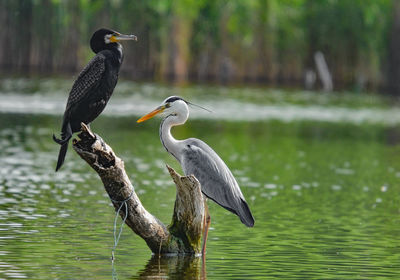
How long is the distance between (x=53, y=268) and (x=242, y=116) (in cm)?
2756

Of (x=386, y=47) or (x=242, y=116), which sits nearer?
(x=242, y=116)

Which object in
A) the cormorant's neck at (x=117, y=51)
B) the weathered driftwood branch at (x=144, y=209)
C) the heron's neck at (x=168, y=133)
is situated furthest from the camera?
the cormorant's neck at (x=117, y=51)

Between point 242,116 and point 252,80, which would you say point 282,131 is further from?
point 252,80

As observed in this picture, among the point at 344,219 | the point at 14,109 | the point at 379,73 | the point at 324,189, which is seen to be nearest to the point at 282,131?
the point at 14,109

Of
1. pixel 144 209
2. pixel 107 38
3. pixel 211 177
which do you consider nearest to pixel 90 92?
pixel 107 38

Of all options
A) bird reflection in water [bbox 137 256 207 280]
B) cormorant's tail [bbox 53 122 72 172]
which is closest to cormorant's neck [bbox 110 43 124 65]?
cormorant's tail [bbox 53 122 72 172]

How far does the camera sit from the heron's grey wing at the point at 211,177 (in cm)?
1114

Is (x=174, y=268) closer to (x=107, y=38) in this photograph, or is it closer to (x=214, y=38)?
(x=107, y=38)

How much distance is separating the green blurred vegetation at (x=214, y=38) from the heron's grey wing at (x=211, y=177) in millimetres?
39460

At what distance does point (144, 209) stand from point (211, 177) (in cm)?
79

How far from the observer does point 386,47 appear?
59.1 metres

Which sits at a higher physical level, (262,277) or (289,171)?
(262,277)

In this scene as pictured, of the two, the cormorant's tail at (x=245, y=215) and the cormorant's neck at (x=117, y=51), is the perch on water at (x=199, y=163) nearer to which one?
the cormorant's tail at (x=245, y=215)

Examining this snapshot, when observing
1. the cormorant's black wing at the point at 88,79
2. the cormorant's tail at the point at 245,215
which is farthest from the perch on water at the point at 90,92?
the cormorant's tail at the point at 245,215
